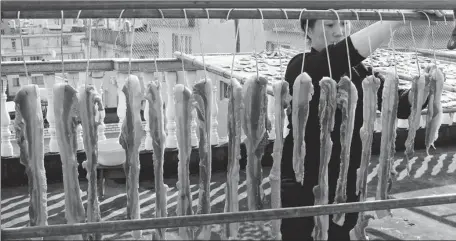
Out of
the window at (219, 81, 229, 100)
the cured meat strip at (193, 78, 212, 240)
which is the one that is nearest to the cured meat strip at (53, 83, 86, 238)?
the cured meat strip at (193, 78, 212, 240)

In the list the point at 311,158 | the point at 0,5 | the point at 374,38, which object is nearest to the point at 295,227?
the point at 311,158

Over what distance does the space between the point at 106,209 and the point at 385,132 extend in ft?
8.56

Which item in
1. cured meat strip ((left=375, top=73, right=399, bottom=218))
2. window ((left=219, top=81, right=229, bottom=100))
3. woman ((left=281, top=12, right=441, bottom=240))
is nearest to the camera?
cured meat strip ((left=375, top=73, right=399, bottom=218))

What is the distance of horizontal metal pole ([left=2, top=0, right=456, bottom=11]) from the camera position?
1.83 m

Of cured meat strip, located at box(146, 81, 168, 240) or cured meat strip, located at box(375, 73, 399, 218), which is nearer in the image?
cured meat strip, located at box(146, 81, 168, 240)

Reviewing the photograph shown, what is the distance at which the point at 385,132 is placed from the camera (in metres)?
2.21

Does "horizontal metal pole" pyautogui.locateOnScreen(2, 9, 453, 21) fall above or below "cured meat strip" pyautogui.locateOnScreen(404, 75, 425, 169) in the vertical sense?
above

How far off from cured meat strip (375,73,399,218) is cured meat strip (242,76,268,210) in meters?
0.48

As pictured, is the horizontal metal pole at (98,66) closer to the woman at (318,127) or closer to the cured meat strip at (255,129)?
the woman at (318,127)

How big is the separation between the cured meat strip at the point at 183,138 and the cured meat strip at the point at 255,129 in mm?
206

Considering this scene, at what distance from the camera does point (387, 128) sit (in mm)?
2203

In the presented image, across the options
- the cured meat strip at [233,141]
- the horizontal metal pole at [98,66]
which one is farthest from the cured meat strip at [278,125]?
the horizontal metal pole at [98,66]

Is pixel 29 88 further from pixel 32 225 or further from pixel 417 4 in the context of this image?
pixel 417 4

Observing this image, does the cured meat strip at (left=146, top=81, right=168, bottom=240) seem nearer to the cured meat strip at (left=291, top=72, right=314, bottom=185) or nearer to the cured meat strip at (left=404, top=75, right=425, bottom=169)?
the cured meat strip at (left=291, top=72, right=314, bottom=185)
